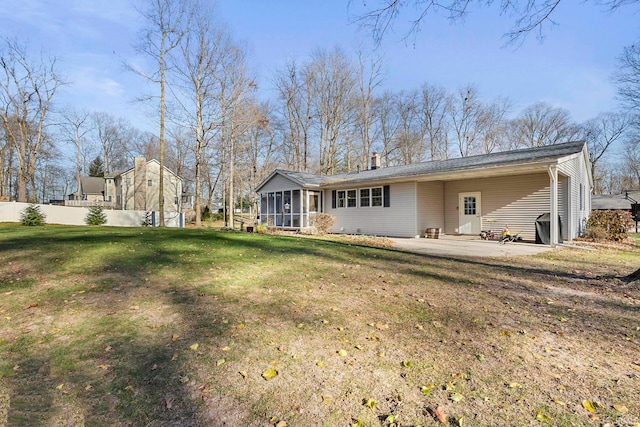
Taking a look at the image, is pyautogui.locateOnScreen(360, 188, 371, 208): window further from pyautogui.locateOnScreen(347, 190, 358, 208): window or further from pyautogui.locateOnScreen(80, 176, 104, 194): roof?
pyautogui.locateOnScreen(80, 176, 104, 194): roof

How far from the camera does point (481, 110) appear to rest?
32750mm

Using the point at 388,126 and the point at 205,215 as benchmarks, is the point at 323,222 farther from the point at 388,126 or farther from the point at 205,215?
the point at 388,126

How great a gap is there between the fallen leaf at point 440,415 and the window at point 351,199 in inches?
586

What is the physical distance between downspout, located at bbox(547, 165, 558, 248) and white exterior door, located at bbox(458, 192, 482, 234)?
3452 mm

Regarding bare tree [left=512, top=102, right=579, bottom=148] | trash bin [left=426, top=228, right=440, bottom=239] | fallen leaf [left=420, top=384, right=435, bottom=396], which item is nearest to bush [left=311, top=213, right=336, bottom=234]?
trash bin [left=426, top=228, right=440, bottom=239]

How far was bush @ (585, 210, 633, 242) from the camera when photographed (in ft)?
42.6

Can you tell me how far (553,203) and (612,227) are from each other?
4.88m

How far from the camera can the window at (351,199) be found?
1694cm

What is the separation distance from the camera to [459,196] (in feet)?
48.9

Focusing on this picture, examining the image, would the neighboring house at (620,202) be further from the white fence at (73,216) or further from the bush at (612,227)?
the white fence at (73,216)

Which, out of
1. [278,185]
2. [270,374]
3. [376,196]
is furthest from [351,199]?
[270,374]

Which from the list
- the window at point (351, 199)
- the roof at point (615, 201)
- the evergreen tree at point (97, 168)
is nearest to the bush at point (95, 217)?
the window at point (351, 199)

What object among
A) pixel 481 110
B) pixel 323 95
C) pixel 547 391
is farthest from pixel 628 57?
pixel 547 391

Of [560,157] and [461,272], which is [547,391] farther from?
[560,157]
